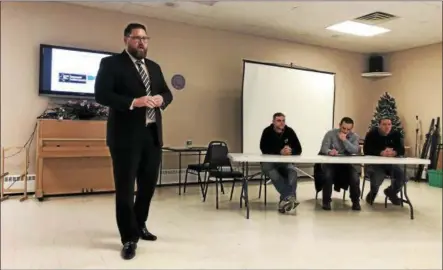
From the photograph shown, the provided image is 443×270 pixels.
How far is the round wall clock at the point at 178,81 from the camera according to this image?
4660mm

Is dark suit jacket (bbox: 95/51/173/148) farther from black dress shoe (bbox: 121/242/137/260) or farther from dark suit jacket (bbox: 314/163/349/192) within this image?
dark suit jacket (bbox: 314/163/349/192)

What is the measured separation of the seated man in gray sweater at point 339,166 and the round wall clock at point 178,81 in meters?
2.12

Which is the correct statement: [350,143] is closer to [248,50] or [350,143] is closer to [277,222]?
[277,222]

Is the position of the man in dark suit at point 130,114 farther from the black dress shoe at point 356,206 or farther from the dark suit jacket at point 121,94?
the black dress shoe at point 356,206

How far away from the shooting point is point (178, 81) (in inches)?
185

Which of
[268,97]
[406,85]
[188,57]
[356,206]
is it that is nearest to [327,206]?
[356,206]

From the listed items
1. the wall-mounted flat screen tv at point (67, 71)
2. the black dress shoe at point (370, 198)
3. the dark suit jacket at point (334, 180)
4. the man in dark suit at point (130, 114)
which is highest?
the wall-mounted flat screen tv at point (67, 71)

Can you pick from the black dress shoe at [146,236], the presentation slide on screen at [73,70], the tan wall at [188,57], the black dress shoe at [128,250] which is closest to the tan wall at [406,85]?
→ the black dress shoe at [128,250]

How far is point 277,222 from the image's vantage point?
282cm

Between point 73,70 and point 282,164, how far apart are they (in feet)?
7.90

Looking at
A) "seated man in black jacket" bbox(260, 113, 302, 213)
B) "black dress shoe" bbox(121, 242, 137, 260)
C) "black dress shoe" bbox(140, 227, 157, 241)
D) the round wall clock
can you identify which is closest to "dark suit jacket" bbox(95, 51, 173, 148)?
"black dress shoe" bbox(121, 242, 137, 260)

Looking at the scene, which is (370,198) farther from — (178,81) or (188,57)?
Result: (188,57)

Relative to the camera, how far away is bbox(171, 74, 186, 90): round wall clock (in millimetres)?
4660

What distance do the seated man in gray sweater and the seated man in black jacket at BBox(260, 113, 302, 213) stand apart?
0.93ft
